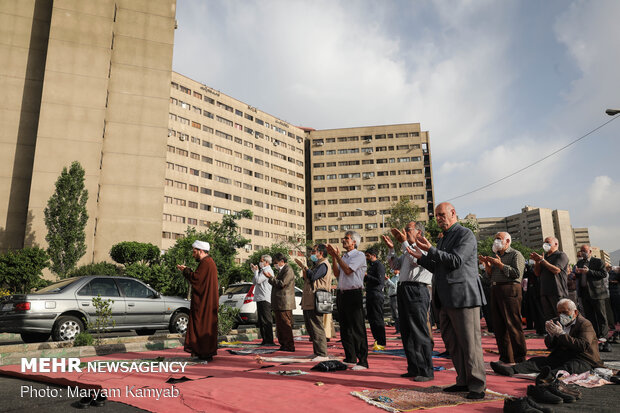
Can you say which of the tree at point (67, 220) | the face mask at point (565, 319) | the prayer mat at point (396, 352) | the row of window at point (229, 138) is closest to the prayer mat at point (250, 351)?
the prayer mat at point (396, 352)

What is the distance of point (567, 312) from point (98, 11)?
2160 inches

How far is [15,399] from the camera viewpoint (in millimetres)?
3902

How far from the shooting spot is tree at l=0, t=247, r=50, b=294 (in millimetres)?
29797

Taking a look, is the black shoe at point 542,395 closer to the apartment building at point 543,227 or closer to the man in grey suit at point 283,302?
the man in grey suit at point 283,302

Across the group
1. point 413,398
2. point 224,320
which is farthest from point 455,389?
point 224,320

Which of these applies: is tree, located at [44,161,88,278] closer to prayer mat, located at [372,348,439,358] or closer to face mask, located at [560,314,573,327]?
prayer mat, located at [372,348,439,358]

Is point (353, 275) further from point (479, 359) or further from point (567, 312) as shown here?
point (567, 312)

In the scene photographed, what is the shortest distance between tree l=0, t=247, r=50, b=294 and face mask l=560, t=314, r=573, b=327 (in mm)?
33474

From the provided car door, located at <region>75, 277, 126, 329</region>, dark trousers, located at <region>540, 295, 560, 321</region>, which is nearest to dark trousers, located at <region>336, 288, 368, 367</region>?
dark trousers, located at <region>540, 295, 560, 321</region>

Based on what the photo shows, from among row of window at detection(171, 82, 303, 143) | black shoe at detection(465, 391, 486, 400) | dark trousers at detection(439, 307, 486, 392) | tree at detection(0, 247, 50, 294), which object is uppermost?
row of window at detection(171, 82, 303, 143)

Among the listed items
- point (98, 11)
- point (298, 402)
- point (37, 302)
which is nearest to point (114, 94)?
point (98, 11)

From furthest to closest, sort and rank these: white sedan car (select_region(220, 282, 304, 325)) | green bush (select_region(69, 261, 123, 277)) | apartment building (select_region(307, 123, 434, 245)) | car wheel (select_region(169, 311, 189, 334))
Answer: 1. apartment building (select_region(307, 123, 434, 245))
2. green bush (select_region(69, 261, 123, 277))
3. white sedan car (select_region(220, 282, 304, 325))
4. car wheel (select_region(169, 311, 189, 334))

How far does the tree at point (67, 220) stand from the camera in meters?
37.7

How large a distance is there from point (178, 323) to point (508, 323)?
7981mm
